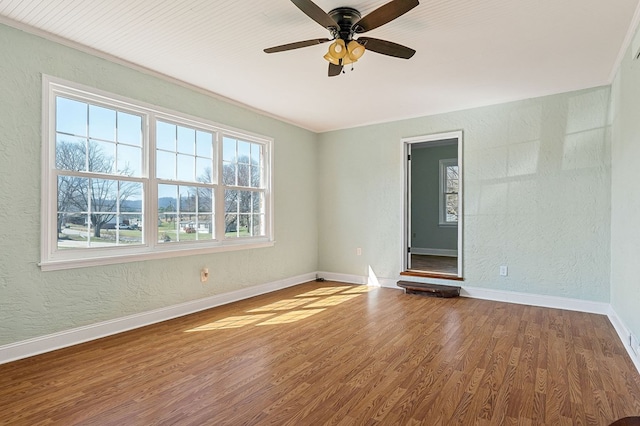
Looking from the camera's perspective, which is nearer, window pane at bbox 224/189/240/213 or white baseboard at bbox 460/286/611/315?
white baseboard at bbox 460/286/611/315

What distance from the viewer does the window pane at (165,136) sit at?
12.7 feet

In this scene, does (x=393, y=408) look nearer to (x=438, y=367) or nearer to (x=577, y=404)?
(x=438, y=367)

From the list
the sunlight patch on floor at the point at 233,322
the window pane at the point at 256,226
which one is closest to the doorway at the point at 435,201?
the window pane at the point at 256,226

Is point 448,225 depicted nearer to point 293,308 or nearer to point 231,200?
point 293,308

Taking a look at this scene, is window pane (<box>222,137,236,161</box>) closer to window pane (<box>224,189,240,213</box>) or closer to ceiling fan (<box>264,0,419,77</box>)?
window pane (<box>224,189,240,213</box>)

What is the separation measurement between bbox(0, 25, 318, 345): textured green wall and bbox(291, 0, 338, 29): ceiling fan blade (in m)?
2.28

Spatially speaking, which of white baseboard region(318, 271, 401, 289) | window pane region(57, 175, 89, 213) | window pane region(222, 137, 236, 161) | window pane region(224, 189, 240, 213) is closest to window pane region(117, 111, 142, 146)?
window pane region(57, 175, 89, 213)

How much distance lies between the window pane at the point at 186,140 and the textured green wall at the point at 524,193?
2.84 m

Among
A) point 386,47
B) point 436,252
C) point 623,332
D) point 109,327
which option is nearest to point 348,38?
point 386,47

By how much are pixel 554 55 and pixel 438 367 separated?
3053mm

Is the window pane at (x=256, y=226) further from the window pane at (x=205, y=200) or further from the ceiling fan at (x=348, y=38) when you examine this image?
the ceiling fan at (x=348, y=38)

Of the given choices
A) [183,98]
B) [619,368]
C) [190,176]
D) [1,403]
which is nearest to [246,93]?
[183,98]

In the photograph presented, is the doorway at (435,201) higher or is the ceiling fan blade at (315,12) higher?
the ceiling fan blade at (315,12)

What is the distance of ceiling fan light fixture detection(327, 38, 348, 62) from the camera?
101 inches
